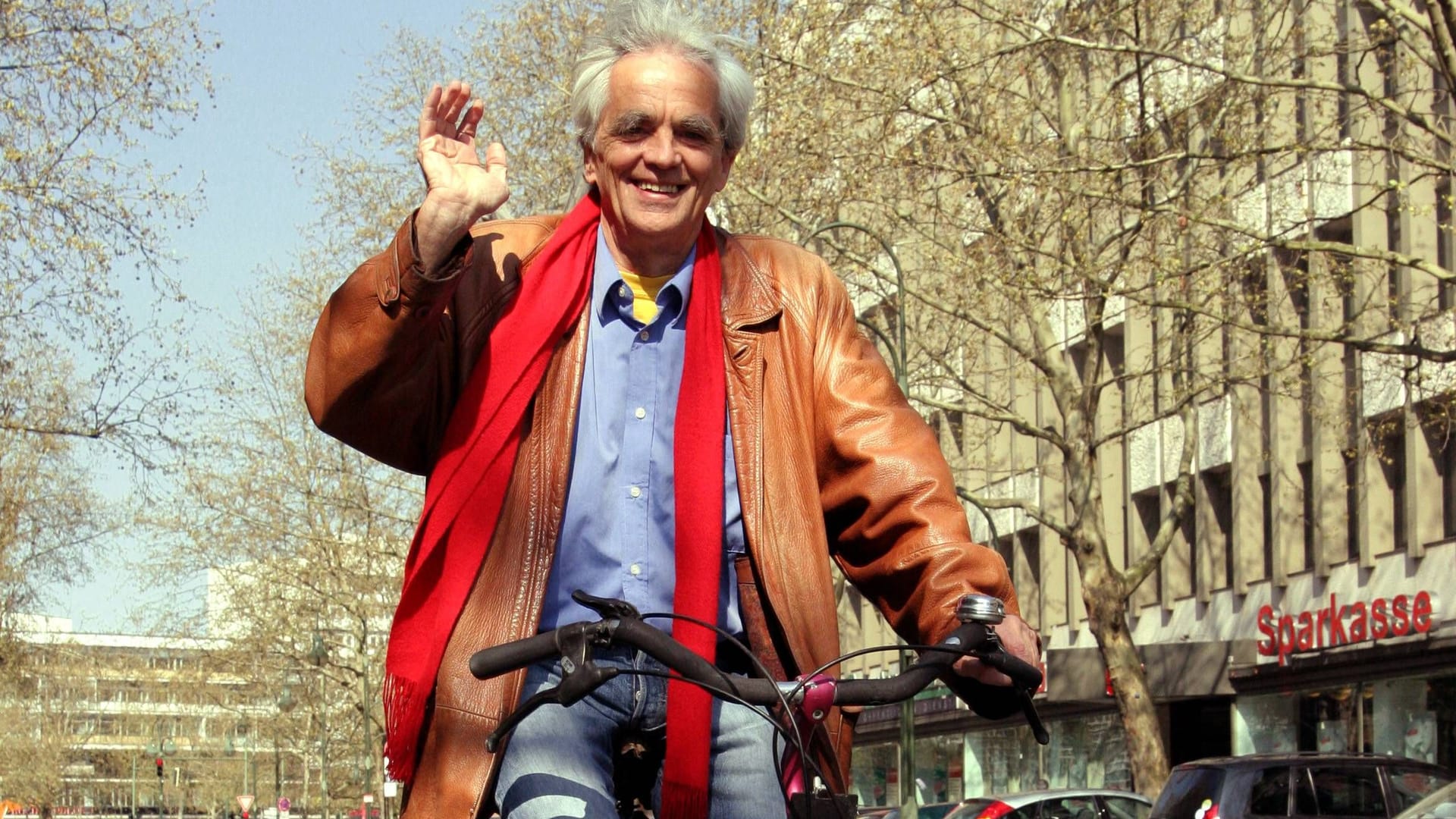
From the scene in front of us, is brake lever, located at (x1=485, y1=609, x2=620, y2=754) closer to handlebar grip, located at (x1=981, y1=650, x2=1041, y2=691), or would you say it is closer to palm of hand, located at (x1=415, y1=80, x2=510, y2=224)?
handlebar grip, located at (x1=981, y1=650, x2=1041, y2=691)

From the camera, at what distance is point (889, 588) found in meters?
3.40

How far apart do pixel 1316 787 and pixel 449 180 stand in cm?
1533

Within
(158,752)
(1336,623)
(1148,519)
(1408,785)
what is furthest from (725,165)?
(158,752)

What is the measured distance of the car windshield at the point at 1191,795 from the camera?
58.1 feet

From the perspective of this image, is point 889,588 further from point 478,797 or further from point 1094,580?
point 1094,580

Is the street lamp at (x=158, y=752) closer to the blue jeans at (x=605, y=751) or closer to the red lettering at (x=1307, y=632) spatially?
the red lettering at (x=1307, y=632)

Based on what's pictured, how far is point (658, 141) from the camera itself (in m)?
3.45

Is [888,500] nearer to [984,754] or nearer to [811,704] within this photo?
[811,704]

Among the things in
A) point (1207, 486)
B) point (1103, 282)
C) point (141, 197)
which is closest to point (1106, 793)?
point (1103, 282)

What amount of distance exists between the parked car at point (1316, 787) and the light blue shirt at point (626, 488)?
1477 centimetres

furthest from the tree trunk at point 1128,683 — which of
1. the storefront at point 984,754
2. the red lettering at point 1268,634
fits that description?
the storefront at point 984,754

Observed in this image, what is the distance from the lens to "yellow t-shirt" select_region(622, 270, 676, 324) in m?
3.52

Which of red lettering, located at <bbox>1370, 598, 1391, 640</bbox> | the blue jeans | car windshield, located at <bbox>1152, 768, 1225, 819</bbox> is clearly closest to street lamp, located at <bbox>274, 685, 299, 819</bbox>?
red lettering, located at <bbox>1370, 598, 1391, 640</bbox>

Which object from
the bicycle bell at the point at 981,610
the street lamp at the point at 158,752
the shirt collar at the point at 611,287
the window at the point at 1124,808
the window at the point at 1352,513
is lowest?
the street lamp at the point at 158,752
